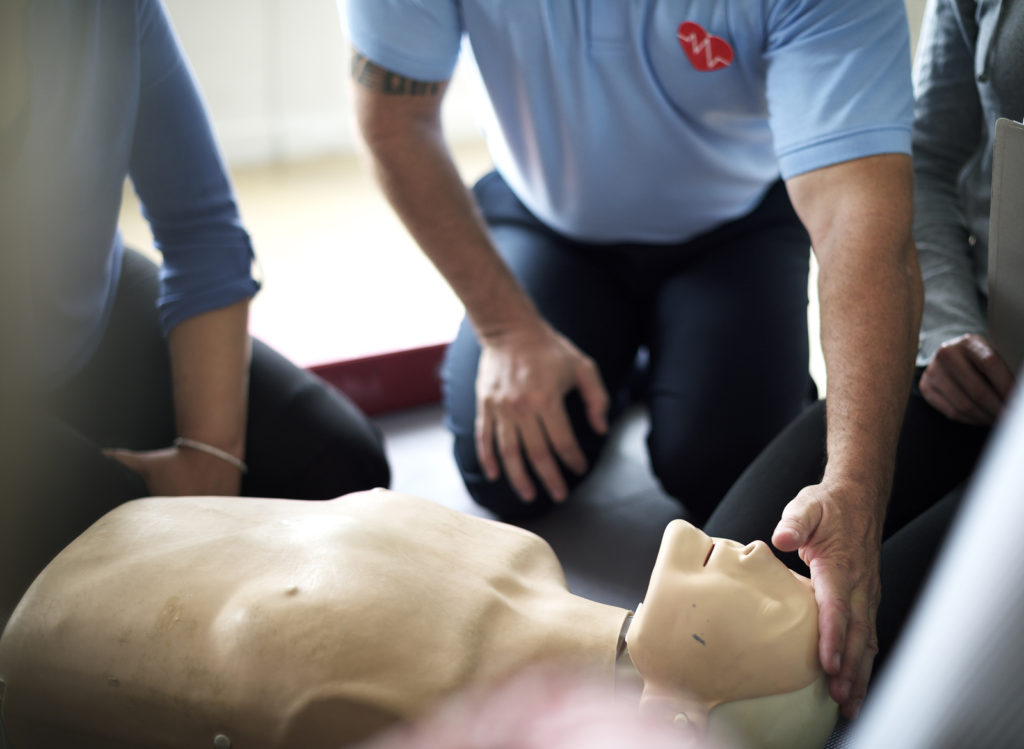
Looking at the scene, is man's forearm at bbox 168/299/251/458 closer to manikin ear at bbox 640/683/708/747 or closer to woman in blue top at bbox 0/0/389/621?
woman in blue top at bbox 0/0/389/621

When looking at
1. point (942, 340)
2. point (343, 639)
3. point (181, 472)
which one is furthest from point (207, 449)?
point (942, 340)

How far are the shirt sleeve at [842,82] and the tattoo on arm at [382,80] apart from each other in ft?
1.60

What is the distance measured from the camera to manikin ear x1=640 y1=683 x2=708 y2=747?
0.70 meters

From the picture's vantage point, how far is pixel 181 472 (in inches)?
46.8

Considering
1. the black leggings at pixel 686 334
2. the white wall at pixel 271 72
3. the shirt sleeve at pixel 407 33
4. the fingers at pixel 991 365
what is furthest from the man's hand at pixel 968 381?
the white wall at pixel 271 72

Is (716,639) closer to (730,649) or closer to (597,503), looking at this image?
(730,649)

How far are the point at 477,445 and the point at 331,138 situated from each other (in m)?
2.37

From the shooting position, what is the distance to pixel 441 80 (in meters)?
1.37

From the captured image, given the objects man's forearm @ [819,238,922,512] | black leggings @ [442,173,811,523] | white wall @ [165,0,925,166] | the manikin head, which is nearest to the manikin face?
the manikin head

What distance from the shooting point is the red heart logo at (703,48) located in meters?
1.20

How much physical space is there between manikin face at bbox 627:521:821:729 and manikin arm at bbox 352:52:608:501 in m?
0.66

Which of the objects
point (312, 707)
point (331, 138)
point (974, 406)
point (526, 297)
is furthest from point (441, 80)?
point (331, 138)

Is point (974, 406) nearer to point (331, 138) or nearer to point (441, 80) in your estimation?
point (441, 80)

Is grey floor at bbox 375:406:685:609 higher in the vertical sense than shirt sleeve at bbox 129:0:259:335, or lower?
lower
